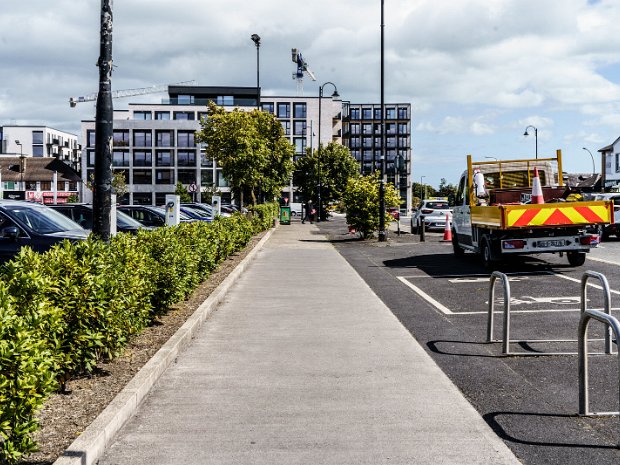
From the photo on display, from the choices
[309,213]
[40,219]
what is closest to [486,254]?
[40,219]

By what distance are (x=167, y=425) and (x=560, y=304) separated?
752 centimetres

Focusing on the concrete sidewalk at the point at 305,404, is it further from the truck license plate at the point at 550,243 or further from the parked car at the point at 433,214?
the parked car at the point at 433,214

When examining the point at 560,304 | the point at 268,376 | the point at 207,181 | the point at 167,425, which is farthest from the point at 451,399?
the point at 207,181

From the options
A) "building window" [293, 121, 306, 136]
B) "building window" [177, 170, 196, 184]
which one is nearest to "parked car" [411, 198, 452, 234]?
"building window" [177, 170, 196, 184]

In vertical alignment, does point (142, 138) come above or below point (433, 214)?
above

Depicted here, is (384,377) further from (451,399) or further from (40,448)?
(40,448)

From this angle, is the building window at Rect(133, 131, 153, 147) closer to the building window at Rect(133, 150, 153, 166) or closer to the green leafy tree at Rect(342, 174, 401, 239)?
the building window at Rect(133, 150, 153, 166)

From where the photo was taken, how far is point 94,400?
561 centimetres

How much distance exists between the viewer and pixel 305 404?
229 inches

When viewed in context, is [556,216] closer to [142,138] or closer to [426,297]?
[426,297]

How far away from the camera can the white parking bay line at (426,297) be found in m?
10.9

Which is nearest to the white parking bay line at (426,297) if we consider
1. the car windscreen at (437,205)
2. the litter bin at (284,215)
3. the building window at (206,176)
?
the car windscreen at (437,205)

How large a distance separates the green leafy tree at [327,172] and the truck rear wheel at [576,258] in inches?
2335

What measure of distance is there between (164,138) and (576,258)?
85357 mm
